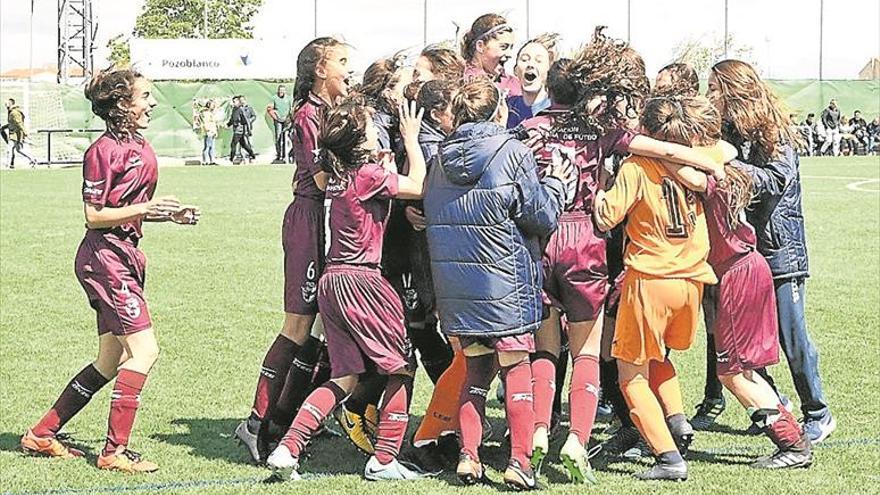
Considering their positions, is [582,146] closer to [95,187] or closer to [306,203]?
[306,203]

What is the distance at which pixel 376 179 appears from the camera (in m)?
5.70

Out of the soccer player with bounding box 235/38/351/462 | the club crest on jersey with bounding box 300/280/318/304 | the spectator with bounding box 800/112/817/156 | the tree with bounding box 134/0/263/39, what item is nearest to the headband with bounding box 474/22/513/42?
the soccer player with bounding box 235/38/351/462

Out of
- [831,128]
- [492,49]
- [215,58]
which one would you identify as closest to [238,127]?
[215,58]

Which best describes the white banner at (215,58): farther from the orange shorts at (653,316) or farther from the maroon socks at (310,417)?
the orange shorts at (653,316)

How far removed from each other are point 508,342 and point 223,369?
11.5ft

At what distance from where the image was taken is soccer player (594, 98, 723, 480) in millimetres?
5723

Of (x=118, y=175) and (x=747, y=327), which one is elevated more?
(x=118, y=175)

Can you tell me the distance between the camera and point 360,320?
575cm

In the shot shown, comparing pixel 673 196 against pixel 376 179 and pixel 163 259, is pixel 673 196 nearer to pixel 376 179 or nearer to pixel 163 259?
pixel 376 179

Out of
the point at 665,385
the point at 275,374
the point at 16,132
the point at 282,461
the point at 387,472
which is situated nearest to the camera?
the point at 282,461

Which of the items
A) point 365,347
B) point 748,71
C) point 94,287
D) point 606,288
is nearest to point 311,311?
point 365,347

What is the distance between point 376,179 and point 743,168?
5.70 feet

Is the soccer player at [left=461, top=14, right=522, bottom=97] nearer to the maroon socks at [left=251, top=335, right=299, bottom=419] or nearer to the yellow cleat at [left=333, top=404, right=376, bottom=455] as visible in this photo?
the maroon socks at [left=251, top=335, right=299, bottom=419]

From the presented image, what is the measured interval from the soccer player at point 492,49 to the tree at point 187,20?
73553 millimetres
